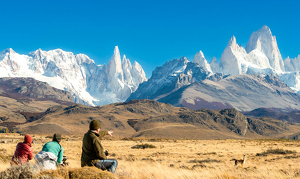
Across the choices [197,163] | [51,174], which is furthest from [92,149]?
[197,163]

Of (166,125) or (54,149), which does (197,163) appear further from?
(166,125)

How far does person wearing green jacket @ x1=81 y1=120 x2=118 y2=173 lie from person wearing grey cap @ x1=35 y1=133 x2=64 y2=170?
1.24 metres

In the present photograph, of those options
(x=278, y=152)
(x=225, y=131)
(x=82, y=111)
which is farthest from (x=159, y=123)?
(x=278, y=152)

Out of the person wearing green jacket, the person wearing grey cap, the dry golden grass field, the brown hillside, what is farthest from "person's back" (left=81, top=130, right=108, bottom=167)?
the brown hillside

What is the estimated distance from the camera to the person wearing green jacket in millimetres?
8898

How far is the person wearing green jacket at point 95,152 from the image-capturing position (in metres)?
8.90

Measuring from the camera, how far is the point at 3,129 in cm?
12519

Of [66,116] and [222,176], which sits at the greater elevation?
[66,116]

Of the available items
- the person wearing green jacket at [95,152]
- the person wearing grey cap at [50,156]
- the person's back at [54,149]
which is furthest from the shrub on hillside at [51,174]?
the person's back at [54,149]

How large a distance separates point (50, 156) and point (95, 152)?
1715 millimetres

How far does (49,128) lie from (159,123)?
169 ft

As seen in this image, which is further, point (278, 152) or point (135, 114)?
point (135, 114)

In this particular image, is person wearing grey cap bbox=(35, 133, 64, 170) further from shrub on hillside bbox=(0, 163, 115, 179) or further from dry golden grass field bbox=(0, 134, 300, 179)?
shrub on hillside bbox=(0, 163, 115, 179)

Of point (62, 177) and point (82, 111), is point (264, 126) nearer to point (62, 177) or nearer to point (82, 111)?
point (82, 111)
